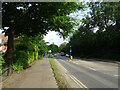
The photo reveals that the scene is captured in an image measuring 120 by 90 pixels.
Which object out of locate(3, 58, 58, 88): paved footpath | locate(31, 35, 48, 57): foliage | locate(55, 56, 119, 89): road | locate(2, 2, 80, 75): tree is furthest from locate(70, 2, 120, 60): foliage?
locate(3, 58, 58, 88): paved footpath

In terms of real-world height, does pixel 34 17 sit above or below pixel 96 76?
above

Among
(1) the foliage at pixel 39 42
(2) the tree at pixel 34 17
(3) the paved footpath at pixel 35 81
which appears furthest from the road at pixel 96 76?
(1) the foliage at pixel 39 42

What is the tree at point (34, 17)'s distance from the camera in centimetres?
1084

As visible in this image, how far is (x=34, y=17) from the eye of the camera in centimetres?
1256

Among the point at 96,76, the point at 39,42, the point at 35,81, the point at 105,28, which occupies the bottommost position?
the point at 96,76

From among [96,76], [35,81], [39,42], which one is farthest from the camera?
[39,42]

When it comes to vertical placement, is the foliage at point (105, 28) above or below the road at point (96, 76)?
above

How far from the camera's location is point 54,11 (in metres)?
10.7

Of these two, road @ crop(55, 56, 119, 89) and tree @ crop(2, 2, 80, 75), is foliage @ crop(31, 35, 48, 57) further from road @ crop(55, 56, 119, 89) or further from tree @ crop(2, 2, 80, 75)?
tree @ crop(2, 2, 80, 75)

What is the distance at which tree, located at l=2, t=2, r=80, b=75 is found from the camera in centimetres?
1084

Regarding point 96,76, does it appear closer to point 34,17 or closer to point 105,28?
point 34,17

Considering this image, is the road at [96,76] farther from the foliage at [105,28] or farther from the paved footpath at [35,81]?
the foliage at [105,28]

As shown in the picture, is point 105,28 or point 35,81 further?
point 105,28

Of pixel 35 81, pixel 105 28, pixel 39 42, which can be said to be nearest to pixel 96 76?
pixel 35 81
